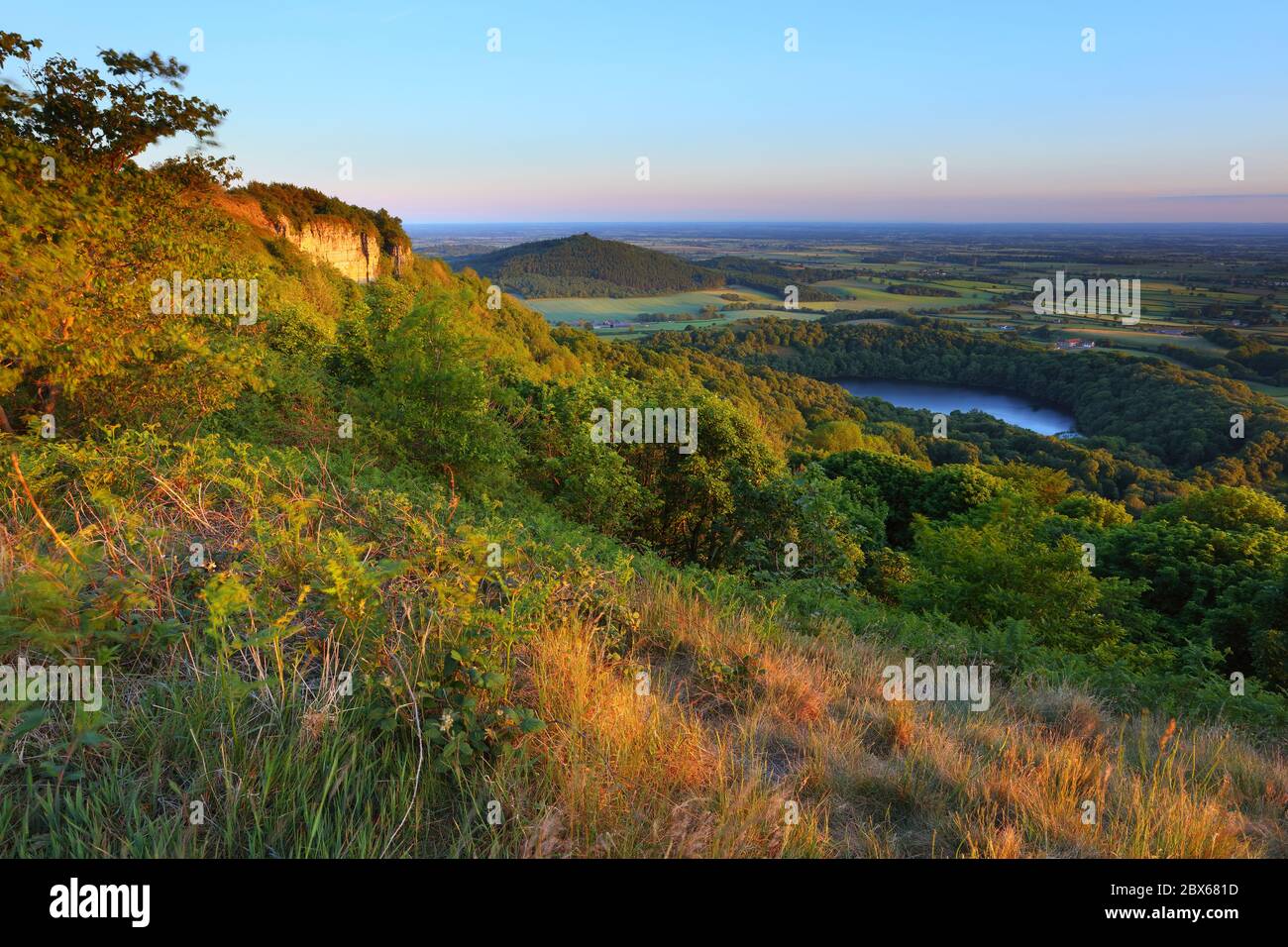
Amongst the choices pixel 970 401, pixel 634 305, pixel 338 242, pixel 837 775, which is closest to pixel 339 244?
pixel 338 242

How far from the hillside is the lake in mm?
54395

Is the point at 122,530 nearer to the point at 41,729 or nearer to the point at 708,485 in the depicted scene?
the point at 41,729

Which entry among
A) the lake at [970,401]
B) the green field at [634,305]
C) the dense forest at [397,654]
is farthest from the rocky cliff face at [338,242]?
the lake at [970,401]

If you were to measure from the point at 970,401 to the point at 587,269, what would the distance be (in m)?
90.6

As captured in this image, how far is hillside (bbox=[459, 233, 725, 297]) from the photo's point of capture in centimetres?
13775

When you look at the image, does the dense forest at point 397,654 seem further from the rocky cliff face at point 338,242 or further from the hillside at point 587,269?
the hillside at point 587,269

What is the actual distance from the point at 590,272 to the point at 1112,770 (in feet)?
522

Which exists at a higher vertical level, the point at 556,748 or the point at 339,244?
the point at 339,244

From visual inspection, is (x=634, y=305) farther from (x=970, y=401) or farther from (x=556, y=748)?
(x=556, y=748)

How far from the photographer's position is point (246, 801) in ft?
7.41

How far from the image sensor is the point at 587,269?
152m

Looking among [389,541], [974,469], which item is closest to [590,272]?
[974,469]

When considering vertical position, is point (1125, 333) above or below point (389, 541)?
above

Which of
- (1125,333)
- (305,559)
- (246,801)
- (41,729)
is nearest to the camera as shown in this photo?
(246,801)
